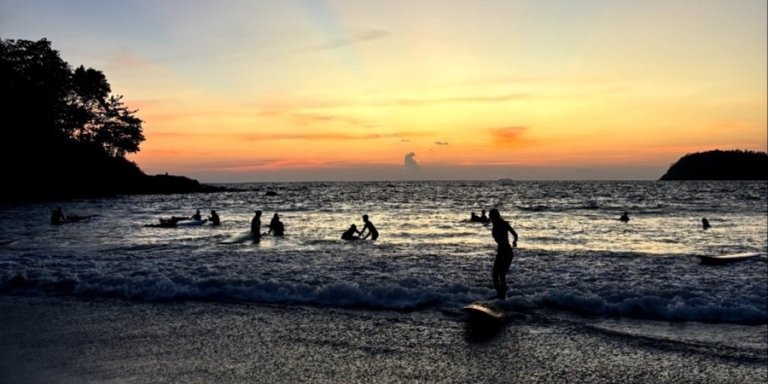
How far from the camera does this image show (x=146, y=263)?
2052 centimetres

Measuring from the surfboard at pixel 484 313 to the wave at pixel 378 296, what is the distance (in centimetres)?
119

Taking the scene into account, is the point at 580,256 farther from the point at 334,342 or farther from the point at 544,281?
the point at 334,342

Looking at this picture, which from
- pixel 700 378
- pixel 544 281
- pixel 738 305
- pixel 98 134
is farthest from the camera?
pixel 98 134

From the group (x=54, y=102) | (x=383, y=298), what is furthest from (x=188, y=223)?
(x=54, y=102)

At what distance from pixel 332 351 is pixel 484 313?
393 centimetres

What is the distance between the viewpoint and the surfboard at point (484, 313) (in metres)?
12.1

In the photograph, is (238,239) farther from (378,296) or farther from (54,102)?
(54,102)

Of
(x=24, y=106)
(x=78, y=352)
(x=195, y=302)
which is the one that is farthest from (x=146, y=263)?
(x=24, y=106)

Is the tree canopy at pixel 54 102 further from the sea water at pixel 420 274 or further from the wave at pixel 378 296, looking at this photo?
the wave at pixel 378 296

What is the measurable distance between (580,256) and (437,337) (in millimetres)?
15318

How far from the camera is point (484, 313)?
12.2 meters

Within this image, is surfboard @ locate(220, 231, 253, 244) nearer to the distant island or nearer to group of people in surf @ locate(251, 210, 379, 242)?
group of people in surf @ locate(251, 210, 379, 242)

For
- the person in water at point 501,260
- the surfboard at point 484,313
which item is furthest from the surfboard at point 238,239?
the surfboard at point 484,313

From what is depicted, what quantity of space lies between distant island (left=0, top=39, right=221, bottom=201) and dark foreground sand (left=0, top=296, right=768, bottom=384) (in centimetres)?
7607
